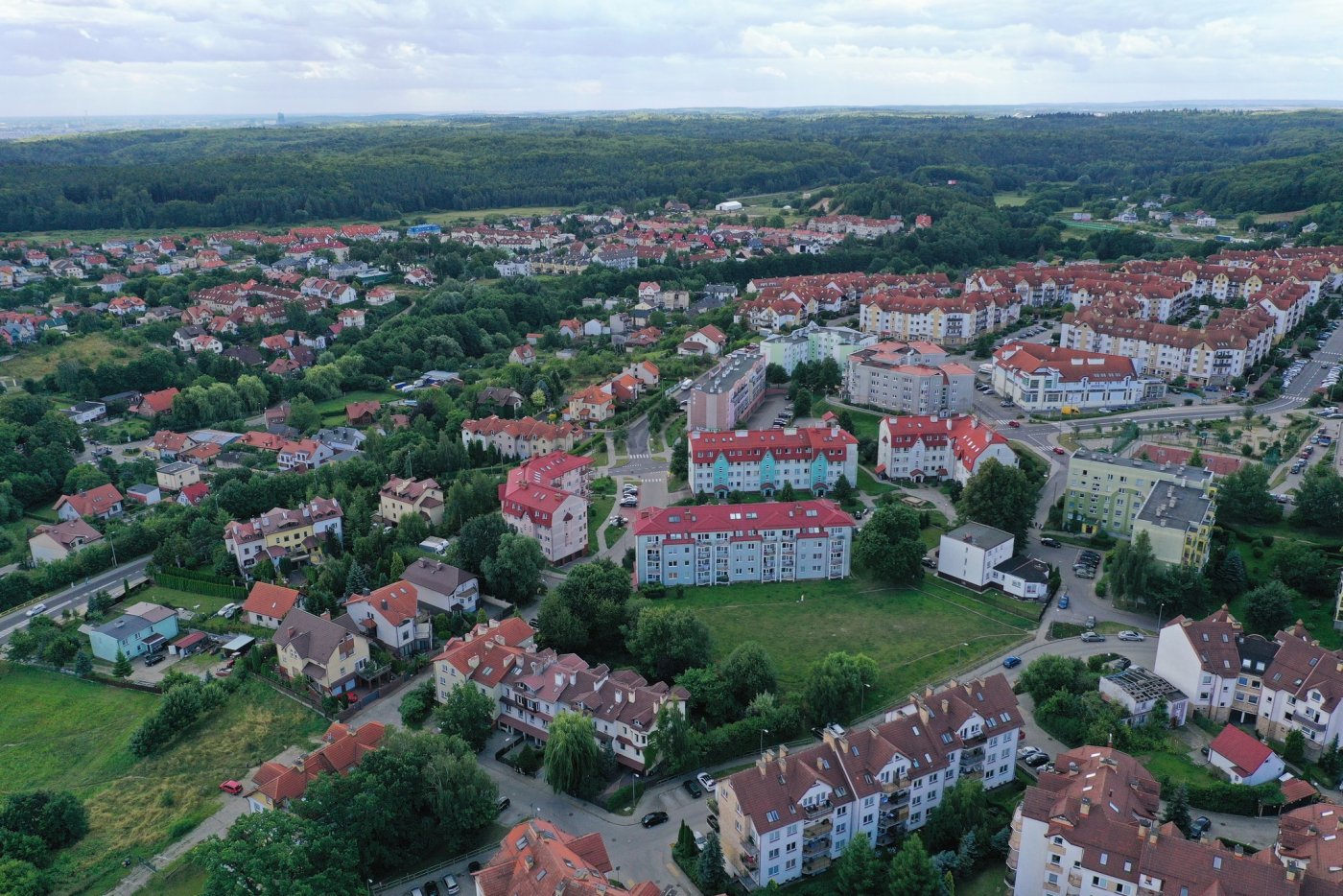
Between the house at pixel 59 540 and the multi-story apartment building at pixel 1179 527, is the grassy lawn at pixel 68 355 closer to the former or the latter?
the house at pixel 59 540

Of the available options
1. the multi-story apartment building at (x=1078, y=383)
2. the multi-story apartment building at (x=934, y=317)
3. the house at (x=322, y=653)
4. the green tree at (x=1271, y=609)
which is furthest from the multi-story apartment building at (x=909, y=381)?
the house at (x=322, y=653)

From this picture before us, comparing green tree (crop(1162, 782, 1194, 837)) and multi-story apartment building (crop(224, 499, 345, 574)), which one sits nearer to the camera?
green tree (crop(1162, 782, 1194, 837))

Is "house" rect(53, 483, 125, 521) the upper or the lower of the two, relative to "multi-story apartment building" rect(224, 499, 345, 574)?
lower

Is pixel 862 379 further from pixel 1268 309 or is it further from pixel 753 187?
pixel 753 187

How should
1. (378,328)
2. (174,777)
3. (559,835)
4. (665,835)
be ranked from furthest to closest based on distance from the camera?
(378,328), (174,777), (665,835), (559,835)

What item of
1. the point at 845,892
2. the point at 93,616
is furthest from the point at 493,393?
the point at 845,892

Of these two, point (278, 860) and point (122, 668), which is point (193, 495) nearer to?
point (122, 668)

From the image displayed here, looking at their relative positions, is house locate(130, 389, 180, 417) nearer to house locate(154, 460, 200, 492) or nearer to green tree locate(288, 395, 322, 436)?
green tree locate(288, 395, 322, 436)

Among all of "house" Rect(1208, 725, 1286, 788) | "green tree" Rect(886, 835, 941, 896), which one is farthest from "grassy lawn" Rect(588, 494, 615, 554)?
"house" Rect(1208, 725, 1286, 788)
